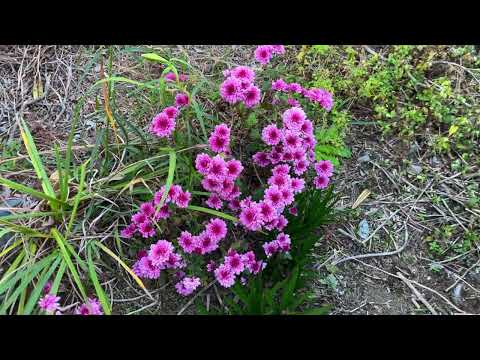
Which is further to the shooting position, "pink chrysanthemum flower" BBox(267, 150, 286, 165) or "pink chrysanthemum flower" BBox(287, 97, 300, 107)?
"pink chrysanthemum flower" BBox(287, 97, 300, 107)

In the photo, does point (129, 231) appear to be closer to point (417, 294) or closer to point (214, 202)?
point (214, 202)

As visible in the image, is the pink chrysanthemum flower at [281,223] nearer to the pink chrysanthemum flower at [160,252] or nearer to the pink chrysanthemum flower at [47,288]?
the pink chrysanthemum flower at [160,252]

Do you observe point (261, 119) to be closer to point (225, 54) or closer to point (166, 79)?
point (166, 79)

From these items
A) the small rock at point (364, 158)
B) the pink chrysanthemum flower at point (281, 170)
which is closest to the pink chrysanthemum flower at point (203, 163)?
the pink chrysanthemum flower at point (281, 170)

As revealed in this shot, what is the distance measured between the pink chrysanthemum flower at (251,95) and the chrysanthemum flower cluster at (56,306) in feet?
3.82

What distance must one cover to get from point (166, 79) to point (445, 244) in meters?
1.80

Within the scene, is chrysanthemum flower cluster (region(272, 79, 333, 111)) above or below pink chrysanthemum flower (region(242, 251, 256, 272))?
above

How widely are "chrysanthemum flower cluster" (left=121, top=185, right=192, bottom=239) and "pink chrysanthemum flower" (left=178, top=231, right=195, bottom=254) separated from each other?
0.13 meters

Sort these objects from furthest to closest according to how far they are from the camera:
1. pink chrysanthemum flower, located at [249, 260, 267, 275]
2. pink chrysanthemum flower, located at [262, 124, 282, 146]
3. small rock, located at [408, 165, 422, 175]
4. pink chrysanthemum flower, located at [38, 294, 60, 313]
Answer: small rock, located at [408, 165, 422, 175] < pink chrysanthemum flower, located at [262, 124, 282, 146] < pink chrysanthemum flower, located at [249, 260, 267, 275] < pink chrysanthemum flower, located at [38, 294, 60, 313]

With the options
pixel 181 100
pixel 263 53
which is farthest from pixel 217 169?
pixel 263 53

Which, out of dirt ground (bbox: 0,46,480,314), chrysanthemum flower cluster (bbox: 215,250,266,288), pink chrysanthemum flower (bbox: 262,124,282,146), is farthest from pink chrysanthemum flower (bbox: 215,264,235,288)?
pink chrysanthemum flower (bbox: 262,124,282,146)

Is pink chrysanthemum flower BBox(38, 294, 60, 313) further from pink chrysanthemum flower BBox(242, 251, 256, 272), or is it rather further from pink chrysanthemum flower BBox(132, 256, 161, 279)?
pink chrysanthemum flower BBox(242, 251, 256, 272)

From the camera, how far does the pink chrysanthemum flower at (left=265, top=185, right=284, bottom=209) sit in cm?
225

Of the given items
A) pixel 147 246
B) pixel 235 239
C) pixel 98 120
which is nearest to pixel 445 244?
pixel 235 239
